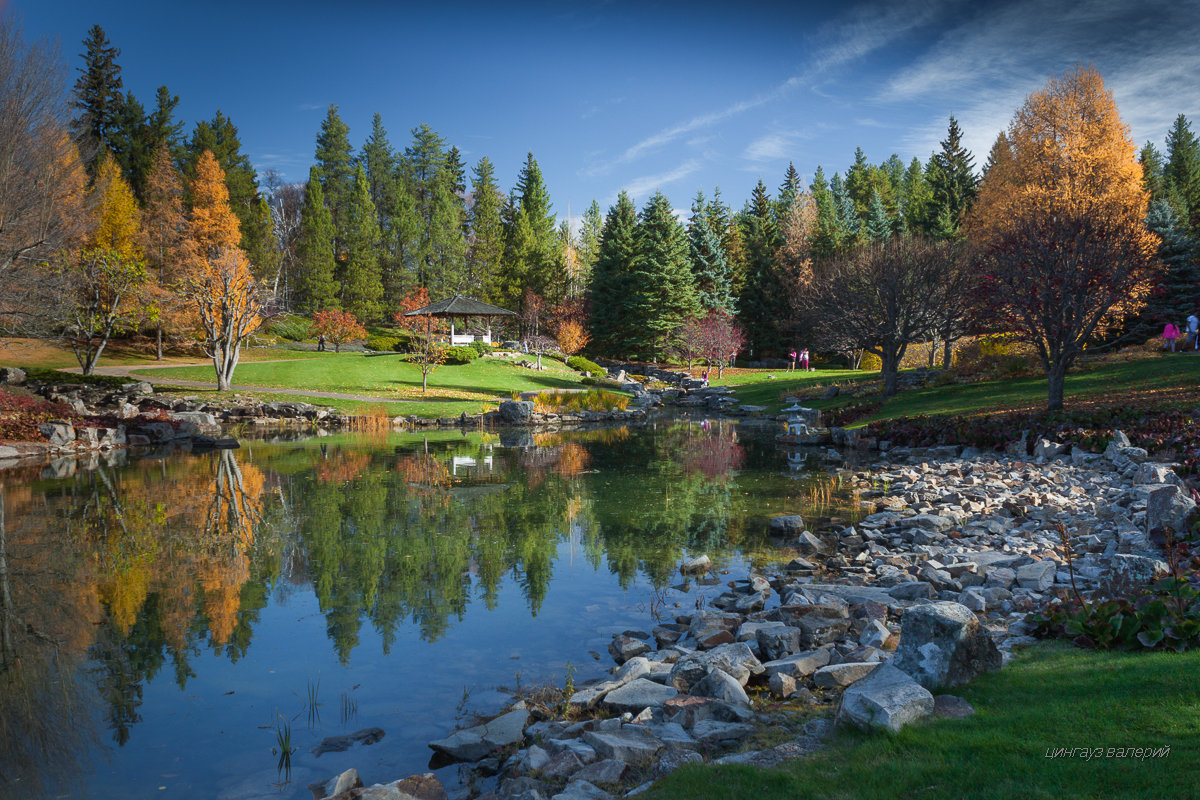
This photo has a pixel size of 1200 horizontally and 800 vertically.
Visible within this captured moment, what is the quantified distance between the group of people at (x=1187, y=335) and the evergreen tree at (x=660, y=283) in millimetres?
29120

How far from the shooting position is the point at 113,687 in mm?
5820

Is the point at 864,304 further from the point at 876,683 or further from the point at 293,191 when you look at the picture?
the point at 293,191

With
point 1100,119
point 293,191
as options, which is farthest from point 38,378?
point 293,191

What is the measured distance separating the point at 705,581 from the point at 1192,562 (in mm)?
4718

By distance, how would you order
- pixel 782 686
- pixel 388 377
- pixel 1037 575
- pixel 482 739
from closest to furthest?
pixel 482 739, pixel 782 686, pixel 1037 575, pixel 388 377

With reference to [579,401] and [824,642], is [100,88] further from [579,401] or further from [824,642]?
[824,642]

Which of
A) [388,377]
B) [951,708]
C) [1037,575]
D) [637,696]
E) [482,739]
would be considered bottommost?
[482,739]

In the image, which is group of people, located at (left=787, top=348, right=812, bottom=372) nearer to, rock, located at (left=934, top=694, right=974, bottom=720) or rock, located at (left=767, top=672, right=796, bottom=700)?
rock, located at (left=767, top=672, right=796, bottom=700)

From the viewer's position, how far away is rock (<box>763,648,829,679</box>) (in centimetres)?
539

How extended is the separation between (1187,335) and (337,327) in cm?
4429

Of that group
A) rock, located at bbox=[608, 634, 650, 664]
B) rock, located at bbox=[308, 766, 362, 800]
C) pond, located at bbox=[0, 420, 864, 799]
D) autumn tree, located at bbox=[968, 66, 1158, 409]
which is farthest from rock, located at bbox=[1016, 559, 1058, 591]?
autumn tree, located at bbox=[968, 66, 1158, 409]

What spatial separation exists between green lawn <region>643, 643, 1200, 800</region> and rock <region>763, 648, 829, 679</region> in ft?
4.52

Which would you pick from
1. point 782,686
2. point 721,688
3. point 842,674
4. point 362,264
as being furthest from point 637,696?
point 362,264

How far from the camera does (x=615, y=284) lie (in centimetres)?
5409
